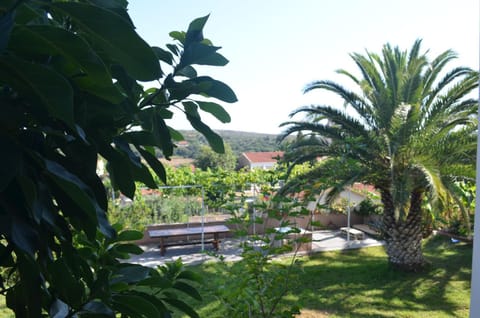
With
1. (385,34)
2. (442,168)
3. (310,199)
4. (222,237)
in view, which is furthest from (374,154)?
(222,237)

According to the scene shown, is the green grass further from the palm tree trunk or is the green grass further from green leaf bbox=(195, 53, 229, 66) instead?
green leaf bbox=(195, 53, 229, 66)

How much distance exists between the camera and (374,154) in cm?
641

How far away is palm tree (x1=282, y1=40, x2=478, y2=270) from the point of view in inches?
233

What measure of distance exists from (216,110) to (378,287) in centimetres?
661

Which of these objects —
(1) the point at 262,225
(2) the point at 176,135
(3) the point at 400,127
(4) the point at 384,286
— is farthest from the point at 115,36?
(1) the point at 262,225

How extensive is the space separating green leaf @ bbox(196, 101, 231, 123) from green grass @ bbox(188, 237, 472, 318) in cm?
368

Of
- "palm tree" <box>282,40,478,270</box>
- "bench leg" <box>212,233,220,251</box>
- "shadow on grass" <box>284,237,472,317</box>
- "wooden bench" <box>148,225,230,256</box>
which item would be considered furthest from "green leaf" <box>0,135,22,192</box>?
"bench leg" <box>212,233,220,251</box>

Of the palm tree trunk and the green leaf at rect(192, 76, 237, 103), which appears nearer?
the green leaf at rect(192, 76, 237, 103)

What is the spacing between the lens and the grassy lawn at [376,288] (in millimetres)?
5383

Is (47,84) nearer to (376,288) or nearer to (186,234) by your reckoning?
(376,288)

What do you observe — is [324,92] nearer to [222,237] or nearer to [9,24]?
[222,237]

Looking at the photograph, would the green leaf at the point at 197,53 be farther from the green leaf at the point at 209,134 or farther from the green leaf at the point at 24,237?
the green leaf at the point at 24,237

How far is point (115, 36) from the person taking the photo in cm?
38

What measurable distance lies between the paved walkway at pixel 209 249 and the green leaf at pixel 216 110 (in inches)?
299
